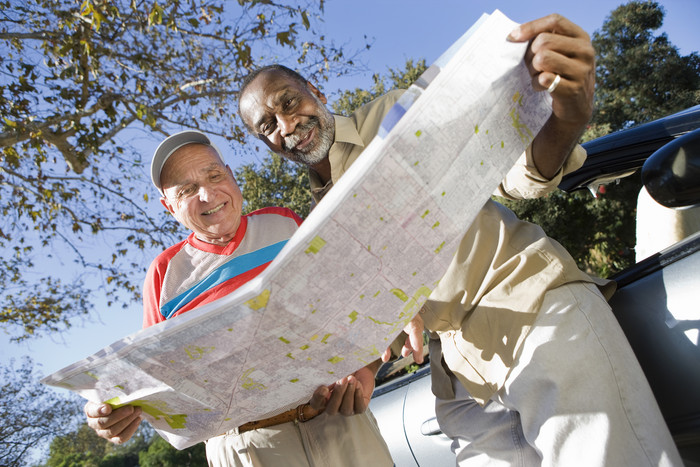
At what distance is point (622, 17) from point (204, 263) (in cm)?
2377

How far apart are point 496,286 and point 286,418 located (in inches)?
36.7

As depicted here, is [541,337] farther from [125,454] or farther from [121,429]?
[125,454]

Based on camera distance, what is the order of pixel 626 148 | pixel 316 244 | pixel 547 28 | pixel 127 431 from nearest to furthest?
pixel 316 244
pixel 547 28
pixel 127 431
pixel 626 148

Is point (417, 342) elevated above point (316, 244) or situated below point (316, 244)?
below

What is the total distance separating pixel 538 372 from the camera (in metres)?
1.29

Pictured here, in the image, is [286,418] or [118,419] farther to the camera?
[286,418]

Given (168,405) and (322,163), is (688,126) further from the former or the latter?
(168,405)

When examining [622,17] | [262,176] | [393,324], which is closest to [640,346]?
[393,324]

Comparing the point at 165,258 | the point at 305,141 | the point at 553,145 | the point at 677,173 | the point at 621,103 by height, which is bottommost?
the point at 677,173

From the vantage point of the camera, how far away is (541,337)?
131 centimetres

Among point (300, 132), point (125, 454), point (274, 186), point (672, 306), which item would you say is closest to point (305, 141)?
point (300, 132)

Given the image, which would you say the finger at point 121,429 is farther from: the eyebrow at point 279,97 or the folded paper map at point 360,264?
the eyebrow at point 279,97

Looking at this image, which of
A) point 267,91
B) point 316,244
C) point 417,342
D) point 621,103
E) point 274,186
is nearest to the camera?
point 316,244

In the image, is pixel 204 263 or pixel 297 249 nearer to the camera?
→ pixel 297 249
